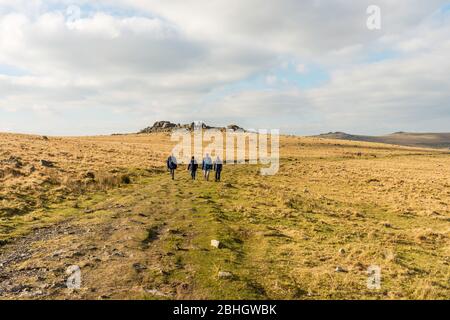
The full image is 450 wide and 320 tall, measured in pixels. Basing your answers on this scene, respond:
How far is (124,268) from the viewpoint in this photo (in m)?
10.8

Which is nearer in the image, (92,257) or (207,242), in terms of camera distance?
(92,257)

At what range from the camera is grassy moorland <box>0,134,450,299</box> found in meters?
9.95

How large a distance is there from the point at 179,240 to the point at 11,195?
1302cm

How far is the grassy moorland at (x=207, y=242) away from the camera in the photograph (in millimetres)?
9953

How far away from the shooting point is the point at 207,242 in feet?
46.6

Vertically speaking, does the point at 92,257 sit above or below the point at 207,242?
above
